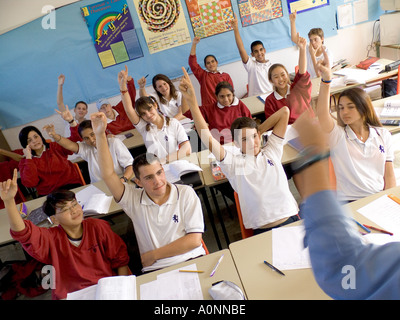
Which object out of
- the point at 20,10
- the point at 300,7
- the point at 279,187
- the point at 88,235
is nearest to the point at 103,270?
the point at 88,235

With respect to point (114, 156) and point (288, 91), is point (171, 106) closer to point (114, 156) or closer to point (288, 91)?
point (114, 156)

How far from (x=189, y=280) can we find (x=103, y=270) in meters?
0.62

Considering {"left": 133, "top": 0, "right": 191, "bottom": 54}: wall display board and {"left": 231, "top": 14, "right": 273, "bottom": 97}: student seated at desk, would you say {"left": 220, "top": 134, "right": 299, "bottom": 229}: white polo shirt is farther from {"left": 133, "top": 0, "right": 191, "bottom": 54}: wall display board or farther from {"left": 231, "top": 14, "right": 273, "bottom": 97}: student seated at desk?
{"left": 133, "top": 0, "right": 191, "bottom": 54}: wall display board

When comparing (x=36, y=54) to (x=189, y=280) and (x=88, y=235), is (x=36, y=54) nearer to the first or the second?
(x=88, y=235)

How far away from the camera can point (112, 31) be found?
15.8ft

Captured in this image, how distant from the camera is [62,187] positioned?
3.04m

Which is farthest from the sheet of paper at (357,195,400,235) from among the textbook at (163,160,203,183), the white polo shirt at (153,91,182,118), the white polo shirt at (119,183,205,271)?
the white polo shirt at (153,91,182,118)

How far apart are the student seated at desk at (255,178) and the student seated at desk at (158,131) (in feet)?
3.11

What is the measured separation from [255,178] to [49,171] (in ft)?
7.12

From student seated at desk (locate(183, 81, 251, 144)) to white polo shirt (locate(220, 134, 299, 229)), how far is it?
1204 millimetres

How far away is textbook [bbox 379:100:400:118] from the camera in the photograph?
2521mm
